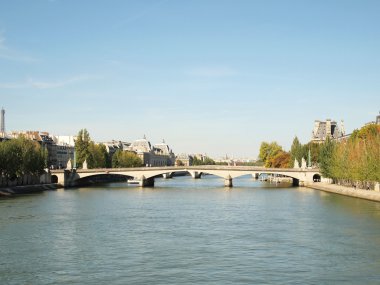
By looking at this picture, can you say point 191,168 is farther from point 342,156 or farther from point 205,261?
point 205,261

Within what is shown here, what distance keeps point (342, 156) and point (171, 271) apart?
2212 inches

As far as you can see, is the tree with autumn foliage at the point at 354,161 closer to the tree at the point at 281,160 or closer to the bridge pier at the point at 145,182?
the bridge pier at the point at 145,182

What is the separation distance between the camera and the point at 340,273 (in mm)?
24125

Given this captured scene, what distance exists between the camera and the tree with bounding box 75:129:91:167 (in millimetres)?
110562

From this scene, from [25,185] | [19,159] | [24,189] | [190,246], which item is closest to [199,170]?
[25,185]

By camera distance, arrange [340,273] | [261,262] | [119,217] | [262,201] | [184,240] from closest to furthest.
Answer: [340,273] → [261,262] → [184,240] → [119,217] → [262,201]

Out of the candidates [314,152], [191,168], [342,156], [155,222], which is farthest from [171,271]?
[314,152]

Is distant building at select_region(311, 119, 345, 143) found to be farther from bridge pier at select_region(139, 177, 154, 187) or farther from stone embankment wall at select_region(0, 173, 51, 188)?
stone embankment wall at select_region(0, 173, 51, 188)

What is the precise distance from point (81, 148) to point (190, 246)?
83321mm

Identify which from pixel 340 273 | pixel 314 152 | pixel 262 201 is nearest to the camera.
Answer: pixel 340 273

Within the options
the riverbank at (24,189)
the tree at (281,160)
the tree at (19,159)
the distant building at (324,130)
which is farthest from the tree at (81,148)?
the distant building at (324,130)

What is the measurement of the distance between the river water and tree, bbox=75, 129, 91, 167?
6047cm

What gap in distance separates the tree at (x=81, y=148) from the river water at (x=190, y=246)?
60.5m

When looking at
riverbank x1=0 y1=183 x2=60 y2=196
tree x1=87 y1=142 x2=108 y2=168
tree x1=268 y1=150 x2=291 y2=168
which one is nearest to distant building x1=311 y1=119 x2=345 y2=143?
tree x1=268 y1=150 x2=291 y2=168
